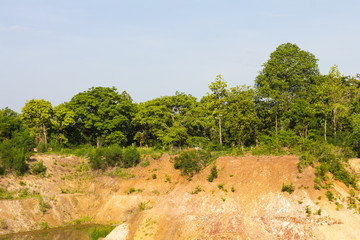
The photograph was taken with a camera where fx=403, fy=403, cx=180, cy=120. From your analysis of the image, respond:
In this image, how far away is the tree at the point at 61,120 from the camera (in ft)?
254

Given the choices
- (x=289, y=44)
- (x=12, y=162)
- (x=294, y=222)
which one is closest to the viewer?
(x=294, y=222)

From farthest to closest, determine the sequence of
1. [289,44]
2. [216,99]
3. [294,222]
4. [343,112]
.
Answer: [289,44] < [216,99] < [343,112] < [294,222]

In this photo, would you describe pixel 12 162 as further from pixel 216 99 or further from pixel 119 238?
pixel 216 99

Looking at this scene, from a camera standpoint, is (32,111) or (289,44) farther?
(289,44)

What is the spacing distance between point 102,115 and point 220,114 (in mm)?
23788

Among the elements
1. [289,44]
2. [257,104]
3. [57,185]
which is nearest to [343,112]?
[257,104]

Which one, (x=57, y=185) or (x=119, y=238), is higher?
(x=57, y=185)

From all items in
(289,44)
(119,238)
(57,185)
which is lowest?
(119,238)

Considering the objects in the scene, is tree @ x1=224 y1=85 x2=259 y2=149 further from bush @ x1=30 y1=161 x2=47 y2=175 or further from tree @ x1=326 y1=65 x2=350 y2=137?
bush @ x1=30 y1=161 x2=47 y2=175

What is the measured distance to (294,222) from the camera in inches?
1633

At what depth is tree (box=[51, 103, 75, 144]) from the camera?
77.3 m

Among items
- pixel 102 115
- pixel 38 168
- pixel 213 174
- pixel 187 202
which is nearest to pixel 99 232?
pixel 187 202

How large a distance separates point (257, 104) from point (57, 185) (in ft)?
128

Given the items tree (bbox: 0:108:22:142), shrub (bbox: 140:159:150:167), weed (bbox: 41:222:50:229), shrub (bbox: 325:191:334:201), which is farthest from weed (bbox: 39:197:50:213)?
shrub (bbox: 325:191:334:201)
